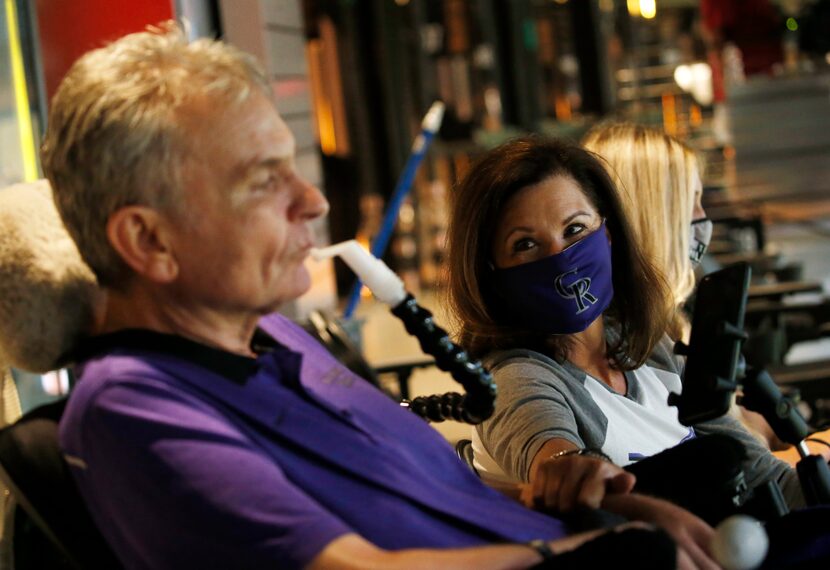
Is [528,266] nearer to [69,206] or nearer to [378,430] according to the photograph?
[378,430]

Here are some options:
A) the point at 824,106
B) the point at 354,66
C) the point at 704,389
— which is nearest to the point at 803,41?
the point at 354,66

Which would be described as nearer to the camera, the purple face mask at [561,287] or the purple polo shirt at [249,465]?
the purple polo shirt at [249,465]

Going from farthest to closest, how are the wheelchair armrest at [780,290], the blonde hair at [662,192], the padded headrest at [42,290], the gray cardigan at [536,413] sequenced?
the wheelchair armrest at [780,290] < the blonde hair at [662,192] < the gray cardigan at [536,413] < the padded headrest at [42,290]

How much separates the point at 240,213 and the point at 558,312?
830mm

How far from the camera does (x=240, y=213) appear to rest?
4.26 feet

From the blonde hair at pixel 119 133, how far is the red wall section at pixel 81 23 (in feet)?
5.58

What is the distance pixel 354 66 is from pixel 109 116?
32.1ft

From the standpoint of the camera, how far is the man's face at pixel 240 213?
1.29 meters

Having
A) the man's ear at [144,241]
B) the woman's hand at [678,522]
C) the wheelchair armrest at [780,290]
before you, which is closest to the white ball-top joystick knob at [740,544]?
the woman's hand at [678,522]

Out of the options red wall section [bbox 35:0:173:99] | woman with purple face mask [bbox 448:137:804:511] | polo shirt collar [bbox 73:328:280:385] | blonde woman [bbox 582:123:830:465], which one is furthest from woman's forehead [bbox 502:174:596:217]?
red wall section [bbox 35:0:173:99]

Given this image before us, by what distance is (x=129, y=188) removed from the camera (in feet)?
4.15

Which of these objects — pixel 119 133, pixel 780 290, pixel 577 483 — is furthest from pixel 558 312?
pixel 780 290

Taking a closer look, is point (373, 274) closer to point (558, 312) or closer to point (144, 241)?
point (144, 241)

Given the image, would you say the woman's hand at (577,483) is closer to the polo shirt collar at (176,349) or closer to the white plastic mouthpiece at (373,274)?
the white plastic mouthpiece at (373,274)
